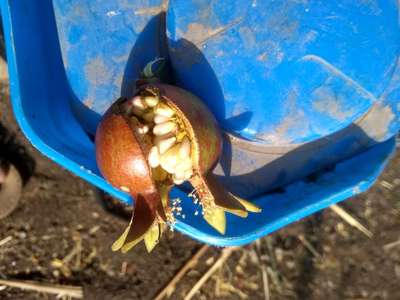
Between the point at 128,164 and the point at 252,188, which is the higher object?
the point at 128,164

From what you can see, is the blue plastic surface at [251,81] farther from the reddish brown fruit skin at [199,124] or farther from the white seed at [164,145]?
the white seed at [164,145]

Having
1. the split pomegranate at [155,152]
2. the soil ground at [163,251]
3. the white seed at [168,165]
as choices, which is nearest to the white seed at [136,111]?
the split pomegranate at [155,152]

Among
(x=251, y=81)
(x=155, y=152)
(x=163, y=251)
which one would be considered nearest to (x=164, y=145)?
(x=155, y=152)

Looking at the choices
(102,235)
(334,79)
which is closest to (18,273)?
(102,235)

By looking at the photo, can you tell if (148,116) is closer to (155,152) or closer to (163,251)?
(155,152)

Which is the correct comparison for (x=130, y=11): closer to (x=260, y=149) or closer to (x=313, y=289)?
(x=260, y=149)

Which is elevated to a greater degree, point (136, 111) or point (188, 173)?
point (136, 111)

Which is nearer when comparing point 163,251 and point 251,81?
point 251,81
